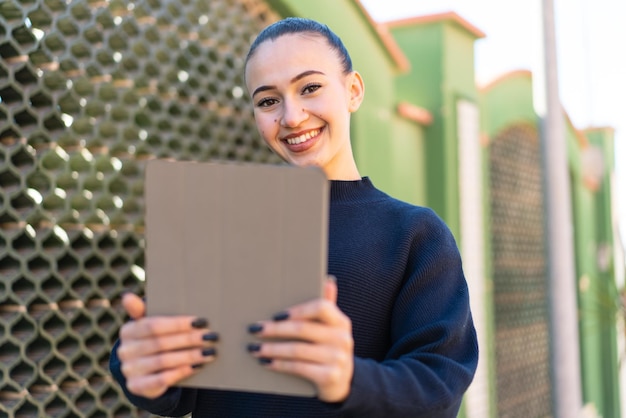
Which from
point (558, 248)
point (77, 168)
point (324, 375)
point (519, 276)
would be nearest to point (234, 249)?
point (324, 375)

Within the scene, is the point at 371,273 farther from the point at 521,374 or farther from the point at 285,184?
the point at 521,374

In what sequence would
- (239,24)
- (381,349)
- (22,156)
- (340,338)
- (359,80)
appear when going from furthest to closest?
(239,24) < (22,156) < (359,80) < (381,349) < (340,338)

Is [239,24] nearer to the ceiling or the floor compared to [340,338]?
nearer to the ceiling

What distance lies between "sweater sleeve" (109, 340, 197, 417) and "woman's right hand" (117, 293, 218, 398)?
0.38ft

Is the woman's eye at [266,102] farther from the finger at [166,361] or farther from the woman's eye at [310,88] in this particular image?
the finger at [166,361]

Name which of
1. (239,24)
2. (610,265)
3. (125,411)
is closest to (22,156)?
(125,411)

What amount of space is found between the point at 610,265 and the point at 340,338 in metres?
9.75

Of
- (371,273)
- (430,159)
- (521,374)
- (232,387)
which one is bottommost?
(521,374)

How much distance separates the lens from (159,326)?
93cm

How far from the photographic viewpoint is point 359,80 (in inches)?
60.4

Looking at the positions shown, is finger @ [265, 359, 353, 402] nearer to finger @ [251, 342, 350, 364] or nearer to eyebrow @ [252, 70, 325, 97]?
finger @ [251, 342, 350, 364]

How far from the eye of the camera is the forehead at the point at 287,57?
132cm

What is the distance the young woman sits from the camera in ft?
3.07

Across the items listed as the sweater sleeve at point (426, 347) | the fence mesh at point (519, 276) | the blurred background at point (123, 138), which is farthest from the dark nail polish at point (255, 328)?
the fence mesh at point (519, 276)
